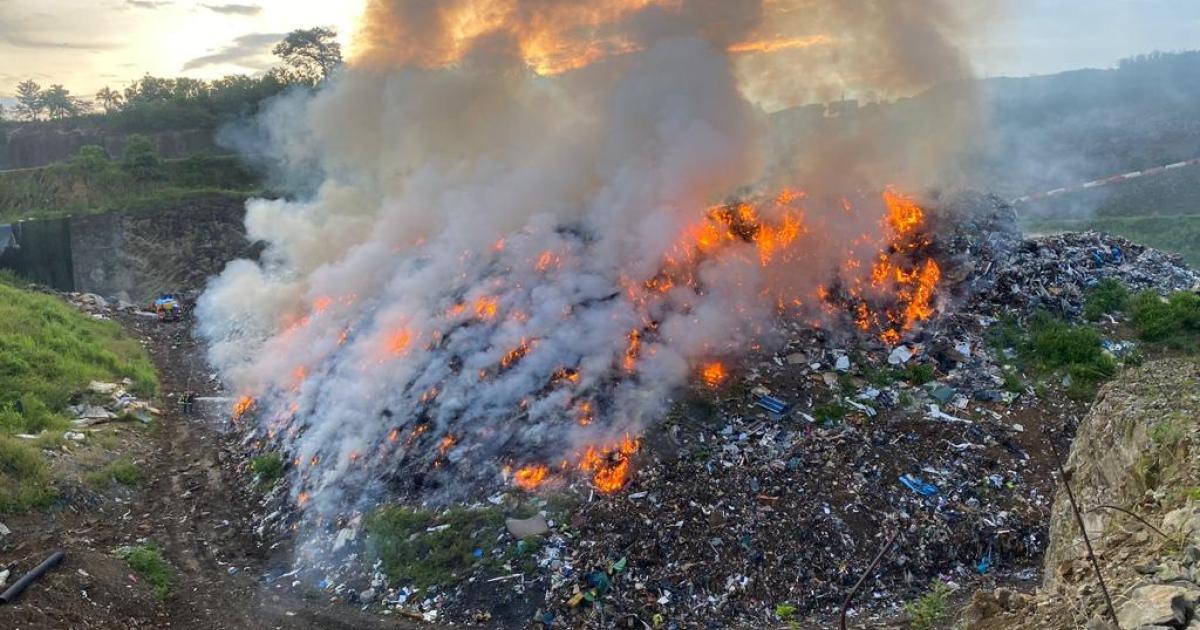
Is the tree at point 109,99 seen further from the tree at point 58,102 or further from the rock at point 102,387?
the rock at point 102,387

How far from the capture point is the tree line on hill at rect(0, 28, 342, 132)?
37438 mm

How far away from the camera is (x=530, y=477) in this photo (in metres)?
10.2

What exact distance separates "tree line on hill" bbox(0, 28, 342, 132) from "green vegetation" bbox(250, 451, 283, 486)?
29.6m

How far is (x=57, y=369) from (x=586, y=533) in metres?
12.7

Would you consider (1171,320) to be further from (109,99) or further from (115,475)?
(109,99)

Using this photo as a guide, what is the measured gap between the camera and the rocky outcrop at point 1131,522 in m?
4.05

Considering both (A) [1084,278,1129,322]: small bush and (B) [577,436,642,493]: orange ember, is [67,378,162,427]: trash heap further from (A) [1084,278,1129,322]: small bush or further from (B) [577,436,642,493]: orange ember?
(A) [1084,278,1129,322]: small bush

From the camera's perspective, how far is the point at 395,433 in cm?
1148

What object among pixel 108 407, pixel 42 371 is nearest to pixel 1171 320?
pixel 108 407

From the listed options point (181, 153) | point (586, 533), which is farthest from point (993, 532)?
point (181, 153)

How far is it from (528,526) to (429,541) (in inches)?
54.4

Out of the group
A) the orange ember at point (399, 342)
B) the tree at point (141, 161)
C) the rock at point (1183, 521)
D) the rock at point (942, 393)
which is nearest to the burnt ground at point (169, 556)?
the orange ember at point (399, 342)

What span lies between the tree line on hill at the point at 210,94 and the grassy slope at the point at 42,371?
2081 centimetres

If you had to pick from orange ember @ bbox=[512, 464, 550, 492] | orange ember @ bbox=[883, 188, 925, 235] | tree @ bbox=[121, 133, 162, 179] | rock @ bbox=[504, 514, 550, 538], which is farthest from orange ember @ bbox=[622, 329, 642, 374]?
tree @ bbox=[121, 133, 162, 179]
